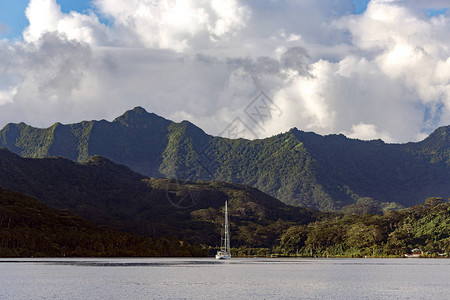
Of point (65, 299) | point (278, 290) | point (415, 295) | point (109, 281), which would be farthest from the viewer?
point (109, 281)

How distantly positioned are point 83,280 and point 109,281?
716cm

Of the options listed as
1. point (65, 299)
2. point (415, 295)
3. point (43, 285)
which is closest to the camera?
point (65, 299)

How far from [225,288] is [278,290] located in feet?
37.6

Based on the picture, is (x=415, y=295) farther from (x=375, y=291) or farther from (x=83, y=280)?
(x=83, y=280)

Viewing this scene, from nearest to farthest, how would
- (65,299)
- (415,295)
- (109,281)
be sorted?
(65,299), (415,295), (109,281)

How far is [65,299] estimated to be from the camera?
326ft

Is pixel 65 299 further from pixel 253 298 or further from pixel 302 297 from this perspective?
pixel 302 297

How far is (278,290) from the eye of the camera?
386 ft

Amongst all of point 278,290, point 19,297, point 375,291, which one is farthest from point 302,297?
point 19,297

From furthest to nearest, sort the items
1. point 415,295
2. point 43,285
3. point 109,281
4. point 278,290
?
point 109,281 < point 43,285 < point 278,290 < point 415,295

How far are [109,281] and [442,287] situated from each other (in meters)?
76.3

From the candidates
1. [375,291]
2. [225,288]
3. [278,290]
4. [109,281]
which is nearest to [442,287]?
[375,291]

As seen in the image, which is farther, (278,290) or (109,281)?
(109,281)

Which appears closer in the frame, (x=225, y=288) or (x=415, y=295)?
(x=415, y=295)
